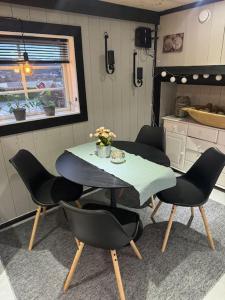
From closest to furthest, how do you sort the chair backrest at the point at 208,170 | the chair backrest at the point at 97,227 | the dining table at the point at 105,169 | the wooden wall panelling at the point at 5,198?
the chair backrest at the point at 97,227
the dining table at the point at 105,169
the chair backrest at the point at 208,170
the wooden wall panelling at the point at 5,198

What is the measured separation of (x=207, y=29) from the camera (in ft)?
8.27

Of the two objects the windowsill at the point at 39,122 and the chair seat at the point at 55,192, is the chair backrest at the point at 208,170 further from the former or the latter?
the windowsill at the point at 39,122

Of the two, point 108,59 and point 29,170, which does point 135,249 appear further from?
point 108,59

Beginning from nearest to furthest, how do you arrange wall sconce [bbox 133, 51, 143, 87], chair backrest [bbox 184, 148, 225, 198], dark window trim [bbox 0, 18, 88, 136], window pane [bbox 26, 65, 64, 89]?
chair backrest [bbox 184, 148, 225, 198]
dark window trim [bbox 0, 18, 88, 136]
window pane [bbox 26, 65, 64, 89]
wall sconce [bbox 133, 51, 143, 87]

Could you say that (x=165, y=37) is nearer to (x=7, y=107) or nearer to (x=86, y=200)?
(x=7, y=107)

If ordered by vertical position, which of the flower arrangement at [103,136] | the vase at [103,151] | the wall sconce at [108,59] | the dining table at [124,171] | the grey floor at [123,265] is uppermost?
the wall sconce at [108,59]

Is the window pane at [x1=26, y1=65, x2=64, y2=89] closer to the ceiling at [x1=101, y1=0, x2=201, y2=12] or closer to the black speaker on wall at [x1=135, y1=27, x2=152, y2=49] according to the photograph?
the ceiling at [x1=101, y1=0, x2=201, y2=12]

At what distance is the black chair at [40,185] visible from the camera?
1.89 metres

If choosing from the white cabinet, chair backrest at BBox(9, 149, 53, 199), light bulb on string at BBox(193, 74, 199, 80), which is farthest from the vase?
light bulb on string at BBox(193, 74, 199, 80)

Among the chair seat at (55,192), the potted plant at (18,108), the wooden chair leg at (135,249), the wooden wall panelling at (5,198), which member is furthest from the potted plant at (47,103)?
the wooden chair leg at (135,249)

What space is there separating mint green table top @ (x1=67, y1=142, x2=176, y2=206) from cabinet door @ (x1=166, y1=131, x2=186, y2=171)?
1332 millimetres

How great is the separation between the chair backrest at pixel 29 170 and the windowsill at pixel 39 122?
0.25 metres

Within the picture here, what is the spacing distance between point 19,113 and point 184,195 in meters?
1.78

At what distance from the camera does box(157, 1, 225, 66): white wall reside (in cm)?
242
